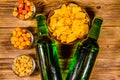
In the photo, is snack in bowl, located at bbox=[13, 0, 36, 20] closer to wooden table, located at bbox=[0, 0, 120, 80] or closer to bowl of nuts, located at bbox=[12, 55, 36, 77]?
wooden table, located at bbox=[0, 0, 120, 80]

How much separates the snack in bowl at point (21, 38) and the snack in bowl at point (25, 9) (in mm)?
63

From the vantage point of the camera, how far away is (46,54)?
1.36 meters

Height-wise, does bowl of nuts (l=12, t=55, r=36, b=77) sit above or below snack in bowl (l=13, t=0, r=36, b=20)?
below

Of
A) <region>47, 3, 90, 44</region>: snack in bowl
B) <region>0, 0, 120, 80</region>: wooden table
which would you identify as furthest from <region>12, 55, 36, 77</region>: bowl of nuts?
<region>47, 3, 90, 44</region>: snack in bowl

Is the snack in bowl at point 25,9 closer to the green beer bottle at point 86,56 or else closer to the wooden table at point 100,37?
the wooden table at point 100,37

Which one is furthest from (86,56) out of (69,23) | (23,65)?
(23,65)

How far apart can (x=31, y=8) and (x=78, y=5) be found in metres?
0.21

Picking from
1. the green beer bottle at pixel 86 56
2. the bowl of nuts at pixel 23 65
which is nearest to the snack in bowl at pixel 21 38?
the bowl of nuts at pixel 23 65

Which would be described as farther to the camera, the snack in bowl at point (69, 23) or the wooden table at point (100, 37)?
the wooden table at point (100, 37)

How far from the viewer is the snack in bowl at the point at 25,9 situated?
4.60 feet

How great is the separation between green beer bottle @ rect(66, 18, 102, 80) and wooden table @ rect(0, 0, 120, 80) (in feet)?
0.38

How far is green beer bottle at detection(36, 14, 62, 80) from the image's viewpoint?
1.33m

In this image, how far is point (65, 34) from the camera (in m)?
1.36

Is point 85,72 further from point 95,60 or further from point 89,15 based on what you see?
point 89,15
